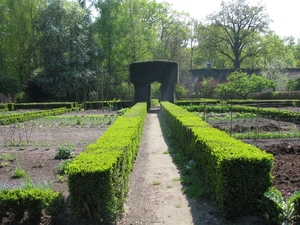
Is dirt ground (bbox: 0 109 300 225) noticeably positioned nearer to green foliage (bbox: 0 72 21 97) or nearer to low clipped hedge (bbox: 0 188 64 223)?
low clipped hedge (bbox: 0 188 64 223)

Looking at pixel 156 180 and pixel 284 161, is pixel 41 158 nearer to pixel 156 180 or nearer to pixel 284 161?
pixel 156 180

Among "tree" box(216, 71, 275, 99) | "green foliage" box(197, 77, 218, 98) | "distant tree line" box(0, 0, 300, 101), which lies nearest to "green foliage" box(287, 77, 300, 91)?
"distant tree line" box(0, 0, 300, 101)

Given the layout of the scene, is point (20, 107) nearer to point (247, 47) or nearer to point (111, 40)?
point (111, 40)

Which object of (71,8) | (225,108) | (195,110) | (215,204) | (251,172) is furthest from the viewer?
(71,8)

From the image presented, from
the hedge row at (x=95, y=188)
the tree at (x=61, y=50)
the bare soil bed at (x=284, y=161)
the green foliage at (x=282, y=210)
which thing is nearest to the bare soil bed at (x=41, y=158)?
the hedge row at (x=95, y=188)

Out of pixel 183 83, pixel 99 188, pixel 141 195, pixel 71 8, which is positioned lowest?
pixel 141 195

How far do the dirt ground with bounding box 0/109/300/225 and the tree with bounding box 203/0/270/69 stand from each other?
41.7m

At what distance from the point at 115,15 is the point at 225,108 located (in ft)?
78.6

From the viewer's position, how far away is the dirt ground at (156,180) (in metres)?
4.21

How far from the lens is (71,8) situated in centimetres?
3150

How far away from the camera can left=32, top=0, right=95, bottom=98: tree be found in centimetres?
3047

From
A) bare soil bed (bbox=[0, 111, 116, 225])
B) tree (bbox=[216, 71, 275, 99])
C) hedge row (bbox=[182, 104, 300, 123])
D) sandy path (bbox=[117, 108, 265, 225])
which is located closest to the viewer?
sandy path (bbox=[117, 108, 265, 225])

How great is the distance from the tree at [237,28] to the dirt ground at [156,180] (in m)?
41.7

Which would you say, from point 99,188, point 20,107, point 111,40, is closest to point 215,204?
point 99,188
